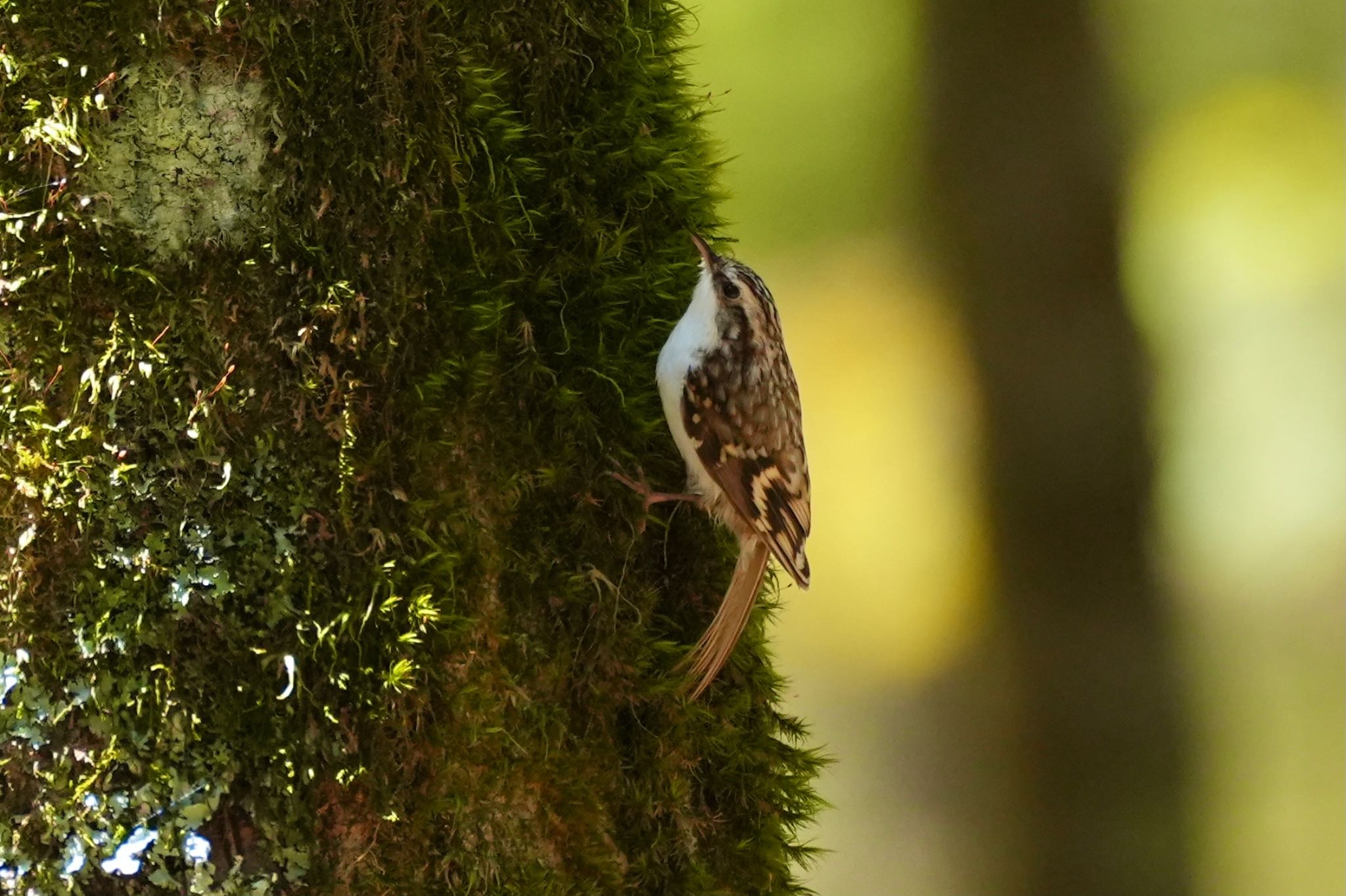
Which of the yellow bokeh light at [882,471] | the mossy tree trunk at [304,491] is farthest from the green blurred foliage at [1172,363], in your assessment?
the mossy tree trunk at [304,491]

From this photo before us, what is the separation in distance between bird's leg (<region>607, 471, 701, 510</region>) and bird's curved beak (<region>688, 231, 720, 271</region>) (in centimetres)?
32

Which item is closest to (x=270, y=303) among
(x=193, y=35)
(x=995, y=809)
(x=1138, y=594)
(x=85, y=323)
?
(x=85, y=323)

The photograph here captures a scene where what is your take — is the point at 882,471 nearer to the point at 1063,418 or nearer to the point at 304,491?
the point at 1063,418

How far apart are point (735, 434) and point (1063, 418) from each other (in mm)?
1346

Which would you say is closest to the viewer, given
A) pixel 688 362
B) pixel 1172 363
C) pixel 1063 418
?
pixel 688 362

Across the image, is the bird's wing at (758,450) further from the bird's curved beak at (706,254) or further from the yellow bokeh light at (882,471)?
the yellow bokeh light at (882,471)

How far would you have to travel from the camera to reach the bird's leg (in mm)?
1188

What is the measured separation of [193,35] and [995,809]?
8.50 ft

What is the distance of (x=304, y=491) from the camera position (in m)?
0.98

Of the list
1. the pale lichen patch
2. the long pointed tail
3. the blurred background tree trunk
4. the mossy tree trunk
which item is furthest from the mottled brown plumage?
the blurred background tree trunk

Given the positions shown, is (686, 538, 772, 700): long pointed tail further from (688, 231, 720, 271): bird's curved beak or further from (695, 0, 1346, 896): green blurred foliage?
(695, 0, 1346, 896): green blurred foliage

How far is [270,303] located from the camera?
101cm

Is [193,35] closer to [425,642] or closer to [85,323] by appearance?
[85,323]

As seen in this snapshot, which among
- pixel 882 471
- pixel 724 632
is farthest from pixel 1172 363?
pixel 724 632
